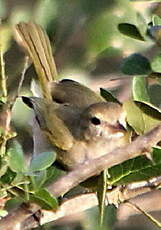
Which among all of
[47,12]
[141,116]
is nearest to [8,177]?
[141,116]

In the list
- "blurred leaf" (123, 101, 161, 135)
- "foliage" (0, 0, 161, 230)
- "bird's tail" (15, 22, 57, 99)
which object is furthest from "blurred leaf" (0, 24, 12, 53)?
"blurred leaf" (123, 101, 161, 135)

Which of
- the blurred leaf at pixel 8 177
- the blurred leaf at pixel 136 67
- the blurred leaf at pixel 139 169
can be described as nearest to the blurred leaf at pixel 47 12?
the blurred leaf at pixel 136 67

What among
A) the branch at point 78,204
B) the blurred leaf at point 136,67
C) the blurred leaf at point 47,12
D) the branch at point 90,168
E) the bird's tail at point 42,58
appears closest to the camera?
the branch at point 90,168

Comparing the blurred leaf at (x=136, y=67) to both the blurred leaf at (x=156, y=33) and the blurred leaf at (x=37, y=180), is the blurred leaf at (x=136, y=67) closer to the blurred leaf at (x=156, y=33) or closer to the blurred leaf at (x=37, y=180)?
the blurred leaf at (x=156, y=33)

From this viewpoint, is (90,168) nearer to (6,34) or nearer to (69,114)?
(6,34)

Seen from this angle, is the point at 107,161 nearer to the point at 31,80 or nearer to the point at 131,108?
the point at 131,108

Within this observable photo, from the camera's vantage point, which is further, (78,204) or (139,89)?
(139,89)
